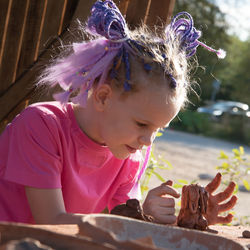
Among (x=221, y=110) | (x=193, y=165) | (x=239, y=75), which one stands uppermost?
(x=239, y=75)

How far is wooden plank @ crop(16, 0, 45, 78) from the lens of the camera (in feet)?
10.3

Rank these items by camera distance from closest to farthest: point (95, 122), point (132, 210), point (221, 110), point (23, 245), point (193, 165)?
point (23, 245)
point (132, 210)
point (95, 122)
point (193, 165)
point (221, 110)

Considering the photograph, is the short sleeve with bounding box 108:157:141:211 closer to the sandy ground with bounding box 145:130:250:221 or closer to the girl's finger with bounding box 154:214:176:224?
the girl's finger with bounding box 154:214:176:224

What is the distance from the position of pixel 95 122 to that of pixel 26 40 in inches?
50.0

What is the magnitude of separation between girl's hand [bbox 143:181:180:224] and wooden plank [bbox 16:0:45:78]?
60.2 inches

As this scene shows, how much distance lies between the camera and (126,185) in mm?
2438

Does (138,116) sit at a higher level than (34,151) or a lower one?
higher

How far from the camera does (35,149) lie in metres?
1.99

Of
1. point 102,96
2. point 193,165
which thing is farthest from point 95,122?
point 193,165

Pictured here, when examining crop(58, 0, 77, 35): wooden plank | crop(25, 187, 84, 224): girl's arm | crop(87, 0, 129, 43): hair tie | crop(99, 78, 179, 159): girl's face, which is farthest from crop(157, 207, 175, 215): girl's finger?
crop(58, 0, 77, 35): wooden plank

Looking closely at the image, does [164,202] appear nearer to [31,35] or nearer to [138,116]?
[138,116]

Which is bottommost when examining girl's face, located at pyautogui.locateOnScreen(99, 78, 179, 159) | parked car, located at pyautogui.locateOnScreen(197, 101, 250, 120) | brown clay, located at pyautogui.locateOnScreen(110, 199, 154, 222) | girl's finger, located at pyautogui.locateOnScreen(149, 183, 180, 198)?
parked car, located at pyautogui.locateOnScreen(197, 101, 250, 120)

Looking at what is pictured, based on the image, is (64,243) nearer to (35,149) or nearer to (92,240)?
(92,240)

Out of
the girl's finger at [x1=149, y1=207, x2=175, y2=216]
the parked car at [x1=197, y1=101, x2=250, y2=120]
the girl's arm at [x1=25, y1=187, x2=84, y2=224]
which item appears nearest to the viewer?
the girl's arm at [x1=25, y1=187, x2=84, y2=224]
